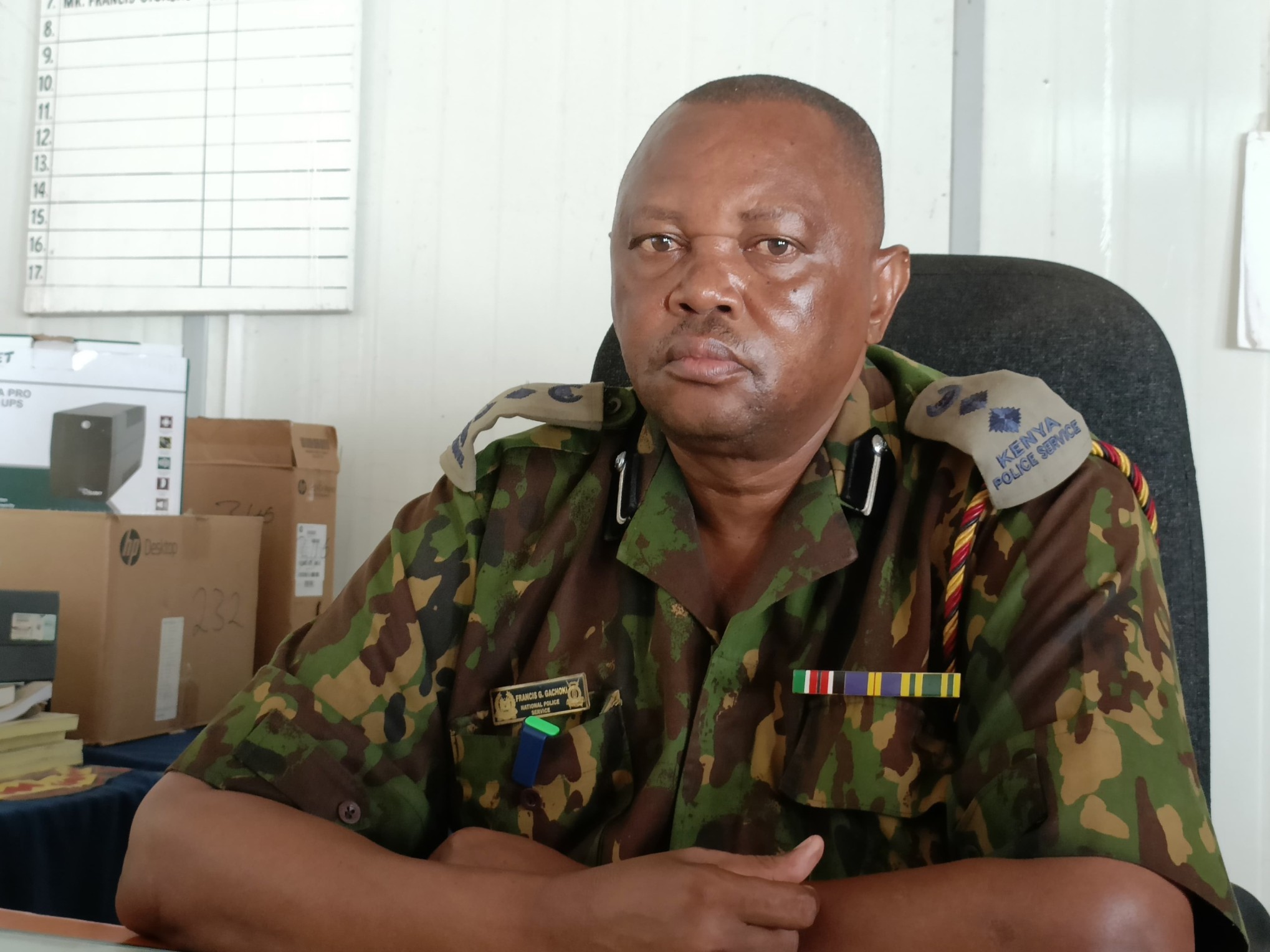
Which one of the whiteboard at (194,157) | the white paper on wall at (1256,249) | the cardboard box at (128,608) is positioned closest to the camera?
the cardboard box at (128,608)

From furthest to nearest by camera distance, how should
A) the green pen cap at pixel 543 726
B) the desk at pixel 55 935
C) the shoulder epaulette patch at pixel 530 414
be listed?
the shoulder epaulette patch at pixel 530 414 → the green pen cap at pixel 543 726 → the desk at pixel 55 935

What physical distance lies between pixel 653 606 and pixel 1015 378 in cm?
37

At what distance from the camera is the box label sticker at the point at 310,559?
1887mm

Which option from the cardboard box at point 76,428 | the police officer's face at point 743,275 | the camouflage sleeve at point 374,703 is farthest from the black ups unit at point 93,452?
the police officer's face at point 743,275

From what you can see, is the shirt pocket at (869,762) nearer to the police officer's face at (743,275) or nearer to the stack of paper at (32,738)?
the police officer's face at (743,275)

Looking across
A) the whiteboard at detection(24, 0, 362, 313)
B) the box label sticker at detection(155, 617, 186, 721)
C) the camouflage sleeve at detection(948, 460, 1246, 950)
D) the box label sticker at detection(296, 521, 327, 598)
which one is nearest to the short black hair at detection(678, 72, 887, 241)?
the camouflage sleeve at detection(948, 460, 1246, 950)

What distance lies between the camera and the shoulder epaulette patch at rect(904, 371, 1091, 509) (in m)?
0.83

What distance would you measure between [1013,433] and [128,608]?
47.3 inches

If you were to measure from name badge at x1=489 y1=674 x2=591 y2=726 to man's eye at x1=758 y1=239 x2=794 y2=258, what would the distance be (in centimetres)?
40

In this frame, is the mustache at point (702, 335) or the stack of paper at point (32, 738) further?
the stack of paper at point (32, 738)

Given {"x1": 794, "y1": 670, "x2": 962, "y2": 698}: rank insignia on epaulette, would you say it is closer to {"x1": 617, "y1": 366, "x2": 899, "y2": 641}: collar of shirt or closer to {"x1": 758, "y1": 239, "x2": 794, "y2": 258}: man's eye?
{"x1": 617, "y1": 366, "x2": 899, "y2": 641}: collar of shirt

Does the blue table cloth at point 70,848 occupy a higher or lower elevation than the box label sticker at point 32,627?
lower

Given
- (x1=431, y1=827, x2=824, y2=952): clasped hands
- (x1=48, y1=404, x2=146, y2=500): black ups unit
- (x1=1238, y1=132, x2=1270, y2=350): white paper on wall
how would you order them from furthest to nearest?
(x1=1238, y1=132, x2=1270, y2=350): white paper on wall < (x1=48, y1=404, x2=146, y2=500): black ups unit < (x1=431, y1=827, x2=824, y2=952): clasped hands

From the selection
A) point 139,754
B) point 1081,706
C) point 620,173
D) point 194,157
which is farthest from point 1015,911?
point 194,157
